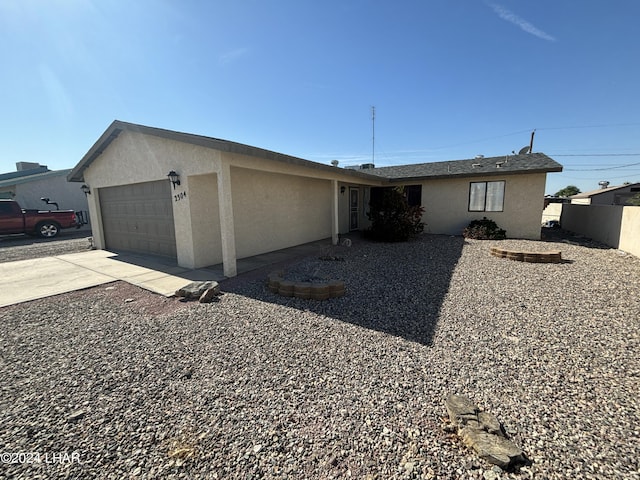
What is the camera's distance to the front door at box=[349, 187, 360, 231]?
1391cm

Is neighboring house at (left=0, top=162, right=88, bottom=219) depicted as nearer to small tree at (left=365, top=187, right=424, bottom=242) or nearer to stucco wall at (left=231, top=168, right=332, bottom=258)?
stucco wall at (left=231, top=168, right=332, bottom=258)

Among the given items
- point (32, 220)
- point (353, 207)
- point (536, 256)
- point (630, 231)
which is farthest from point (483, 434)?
point (32, 220)

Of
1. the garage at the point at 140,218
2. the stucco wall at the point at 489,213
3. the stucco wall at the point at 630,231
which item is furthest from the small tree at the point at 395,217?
the garage at the point at 140,218

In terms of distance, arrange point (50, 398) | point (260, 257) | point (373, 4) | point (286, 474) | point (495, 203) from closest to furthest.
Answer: point (286, 474), point (50, 398), point (373, 4), point (260, 257), point (495, 203)

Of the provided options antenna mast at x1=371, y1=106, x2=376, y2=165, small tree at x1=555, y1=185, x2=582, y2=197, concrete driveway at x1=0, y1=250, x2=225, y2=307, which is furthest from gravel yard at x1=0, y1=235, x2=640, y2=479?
small tree at x1=555, y1=185, x2=582, y2=197

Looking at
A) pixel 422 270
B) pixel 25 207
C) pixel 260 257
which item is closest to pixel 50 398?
pixel 260 257

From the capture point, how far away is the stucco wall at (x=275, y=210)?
8.01m

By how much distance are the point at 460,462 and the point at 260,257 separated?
7.26 metres

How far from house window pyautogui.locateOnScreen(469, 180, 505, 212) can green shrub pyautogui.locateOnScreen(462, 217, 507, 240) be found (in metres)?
0.57

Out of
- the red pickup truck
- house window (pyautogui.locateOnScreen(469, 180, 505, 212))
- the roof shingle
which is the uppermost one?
the roof shingle

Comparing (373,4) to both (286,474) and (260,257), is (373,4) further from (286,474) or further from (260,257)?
(286,474)

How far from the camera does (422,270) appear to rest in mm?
6754

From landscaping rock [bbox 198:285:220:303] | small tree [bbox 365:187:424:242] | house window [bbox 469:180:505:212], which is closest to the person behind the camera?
landscaping rock [bbox 198:285:220:303]

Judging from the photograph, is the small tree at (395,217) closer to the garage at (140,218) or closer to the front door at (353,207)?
the front door at (353,207)
